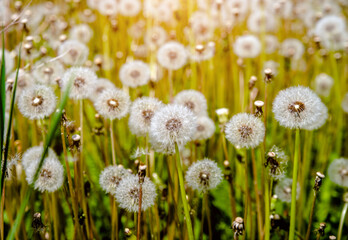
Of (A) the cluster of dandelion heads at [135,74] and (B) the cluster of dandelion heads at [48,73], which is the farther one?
(A) the cluster of dandelion heads at [135,74]

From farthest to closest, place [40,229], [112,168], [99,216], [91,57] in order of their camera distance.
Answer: [91,57], [99,216], [112,168], [40,229]

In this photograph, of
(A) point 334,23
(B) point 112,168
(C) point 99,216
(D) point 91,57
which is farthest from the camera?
(D) point 91,57

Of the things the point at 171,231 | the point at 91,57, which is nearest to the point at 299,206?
the point at 171,231

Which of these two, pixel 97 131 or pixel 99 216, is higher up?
pixel 97 131

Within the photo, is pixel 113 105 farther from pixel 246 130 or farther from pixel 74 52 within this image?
pixel 74 52

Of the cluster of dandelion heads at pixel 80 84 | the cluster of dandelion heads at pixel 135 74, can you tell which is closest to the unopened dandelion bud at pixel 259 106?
the cluster of dandelion heads at pixel 80 84

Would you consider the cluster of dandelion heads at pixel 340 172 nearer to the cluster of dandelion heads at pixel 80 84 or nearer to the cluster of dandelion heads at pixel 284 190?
the cluster of dandelion heads at pixel 284 190

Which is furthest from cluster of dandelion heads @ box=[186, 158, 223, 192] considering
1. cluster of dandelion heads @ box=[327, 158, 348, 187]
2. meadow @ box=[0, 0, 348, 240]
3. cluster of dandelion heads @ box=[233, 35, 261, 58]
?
cluster of dandelion heads @ box=[233, 35, 261, 58]

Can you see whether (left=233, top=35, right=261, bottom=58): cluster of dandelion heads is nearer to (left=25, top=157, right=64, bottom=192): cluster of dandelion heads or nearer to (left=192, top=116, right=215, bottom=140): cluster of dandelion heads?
(left=192, top=116, right=215, bottom=140): cluster of dandelion heads

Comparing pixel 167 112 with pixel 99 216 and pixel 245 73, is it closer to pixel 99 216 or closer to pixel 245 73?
pixel 99 216

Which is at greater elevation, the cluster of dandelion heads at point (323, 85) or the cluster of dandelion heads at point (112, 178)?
the cluster of dandelion heads at point (323, 85)
